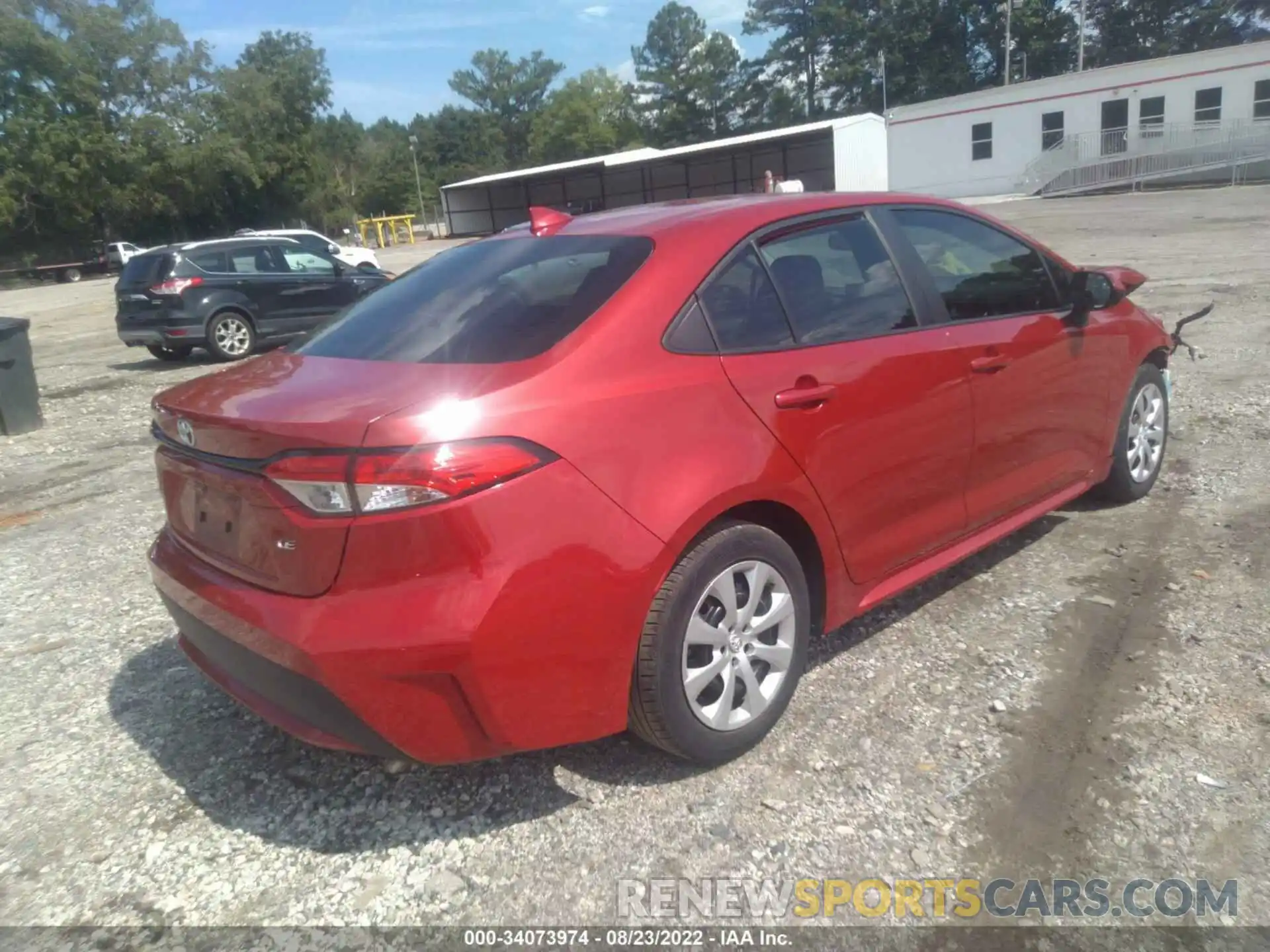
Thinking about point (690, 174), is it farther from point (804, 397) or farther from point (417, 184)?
point (804, 397)

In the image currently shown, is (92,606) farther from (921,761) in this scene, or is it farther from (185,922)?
(921,761)

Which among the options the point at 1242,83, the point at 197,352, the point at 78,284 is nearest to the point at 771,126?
the point at 1242,83

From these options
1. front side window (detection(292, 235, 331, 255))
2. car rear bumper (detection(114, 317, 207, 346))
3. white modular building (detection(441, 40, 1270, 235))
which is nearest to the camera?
car rear bumper (detection(114, 317, 207, 346))

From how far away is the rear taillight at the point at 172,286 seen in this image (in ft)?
41.6

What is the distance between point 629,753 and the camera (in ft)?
10.5

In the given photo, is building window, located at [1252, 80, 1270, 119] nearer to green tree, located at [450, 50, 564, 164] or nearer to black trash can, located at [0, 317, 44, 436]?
black trash can, located at [0, 317, 44, 436]

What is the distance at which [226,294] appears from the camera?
1304cm

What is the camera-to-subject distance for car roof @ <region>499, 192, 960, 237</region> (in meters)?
3.20

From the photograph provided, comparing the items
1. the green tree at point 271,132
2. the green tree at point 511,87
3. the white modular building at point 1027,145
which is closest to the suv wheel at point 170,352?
the white modular building at point 1027,145

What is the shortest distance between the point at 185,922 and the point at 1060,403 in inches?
145

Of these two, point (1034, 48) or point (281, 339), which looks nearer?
point (281, 339)

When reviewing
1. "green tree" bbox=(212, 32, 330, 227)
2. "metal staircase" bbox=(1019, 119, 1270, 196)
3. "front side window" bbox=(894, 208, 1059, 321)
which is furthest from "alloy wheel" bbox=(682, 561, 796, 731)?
"green tree" bbox=(212, 32, 330, 227)

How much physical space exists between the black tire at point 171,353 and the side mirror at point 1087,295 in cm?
1194

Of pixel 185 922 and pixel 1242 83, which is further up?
pixel 1242 83
